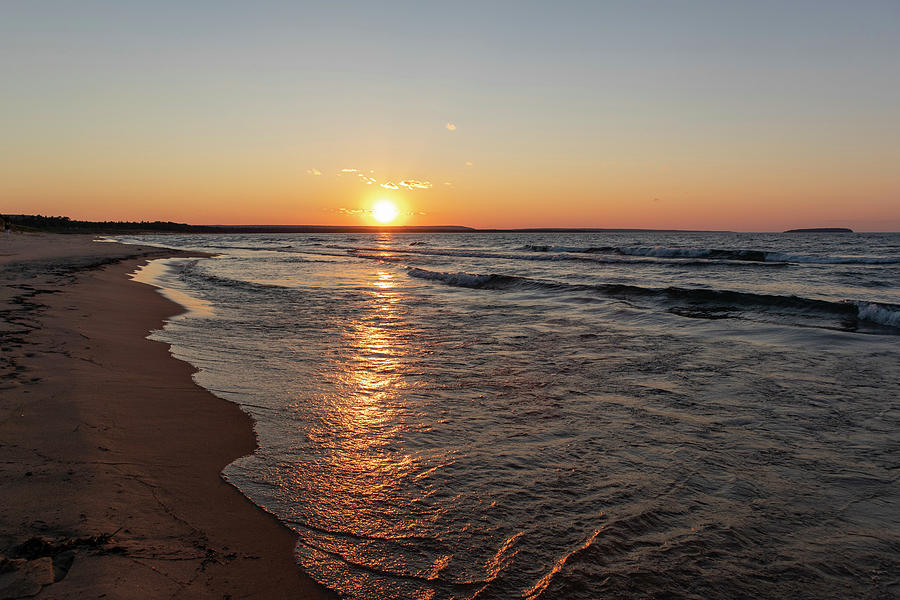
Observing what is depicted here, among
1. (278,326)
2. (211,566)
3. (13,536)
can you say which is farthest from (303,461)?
(278,326)

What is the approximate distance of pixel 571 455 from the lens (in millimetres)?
4645

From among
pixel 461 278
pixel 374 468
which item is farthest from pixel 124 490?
pixel 461 278

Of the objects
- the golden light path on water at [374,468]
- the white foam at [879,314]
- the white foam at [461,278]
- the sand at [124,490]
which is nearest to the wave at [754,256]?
the white foam at [461,278]

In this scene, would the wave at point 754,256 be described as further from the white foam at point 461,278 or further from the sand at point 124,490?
the sand at point 124,490

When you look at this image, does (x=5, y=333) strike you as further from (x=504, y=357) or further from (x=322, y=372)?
(x=504, y=357)

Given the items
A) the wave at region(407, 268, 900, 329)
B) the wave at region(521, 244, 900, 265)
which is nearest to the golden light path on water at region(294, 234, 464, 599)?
the wave at region(407, 268, 900, 329)

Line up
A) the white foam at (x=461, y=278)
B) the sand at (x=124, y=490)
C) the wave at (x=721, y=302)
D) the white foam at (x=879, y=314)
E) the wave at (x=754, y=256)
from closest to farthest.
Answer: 1. the sand at (x=124, y=490)
2. the white foam at (x=879, y=314)
3. the wave at (x=721, y=302)
4. the white foam at (x=461, y=278)
5. the wave at (x=754, y=256)

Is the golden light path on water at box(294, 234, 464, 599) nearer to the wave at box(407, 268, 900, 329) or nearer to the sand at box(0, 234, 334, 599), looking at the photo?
the sand at box(0, 234, 334, 599)

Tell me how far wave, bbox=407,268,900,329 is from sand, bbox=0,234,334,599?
13.2 m

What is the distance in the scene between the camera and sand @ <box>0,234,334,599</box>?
2.75m

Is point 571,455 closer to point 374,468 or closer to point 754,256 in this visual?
point 374,468

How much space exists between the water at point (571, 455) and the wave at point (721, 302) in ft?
8.60

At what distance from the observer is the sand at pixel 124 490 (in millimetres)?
2750

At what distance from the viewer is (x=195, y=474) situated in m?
4.06
